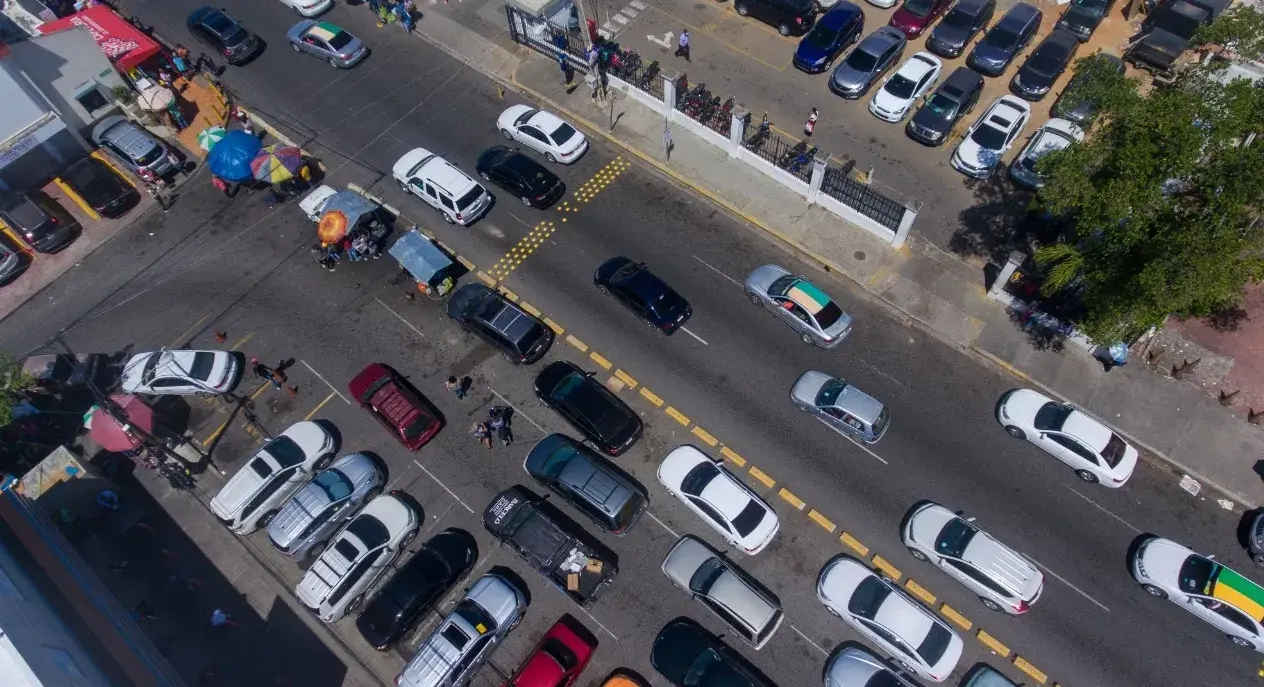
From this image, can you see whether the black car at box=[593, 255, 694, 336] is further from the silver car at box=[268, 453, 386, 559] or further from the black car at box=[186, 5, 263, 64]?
the black car at box=[186, 5, 263, 64]

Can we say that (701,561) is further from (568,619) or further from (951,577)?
(951,577)

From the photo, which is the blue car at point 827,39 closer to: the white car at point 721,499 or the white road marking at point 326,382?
the white car at point 721,499

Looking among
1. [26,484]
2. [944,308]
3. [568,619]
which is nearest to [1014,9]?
[944,308]

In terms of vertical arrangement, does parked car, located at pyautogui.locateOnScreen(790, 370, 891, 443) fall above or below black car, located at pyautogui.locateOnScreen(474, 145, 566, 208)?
below

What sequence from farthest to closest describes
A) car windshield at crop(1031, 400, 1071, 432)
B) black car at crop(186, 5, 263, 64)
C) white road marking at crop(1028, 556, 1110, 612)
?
1. black car at crop(186, 5, 263, 64)
2. car windshield at crop(1031, 400, 1071, 432)
3. white road marking at crop(1028, 556, 1110, 612)

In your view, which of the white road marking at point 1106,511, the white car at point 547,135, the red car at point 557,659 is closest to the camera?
the red car at point 557,659

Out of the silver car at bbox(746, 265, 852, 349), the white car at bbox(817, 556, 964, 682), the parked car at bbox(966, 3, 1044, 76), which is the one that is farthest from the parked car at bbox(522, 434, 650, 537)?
the parked car at bbox(966, 3, 1044, 76)

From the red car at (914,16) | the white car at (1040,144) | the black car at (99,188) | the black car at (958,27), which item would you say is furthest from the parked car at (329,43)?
the white car at (1040,144)
